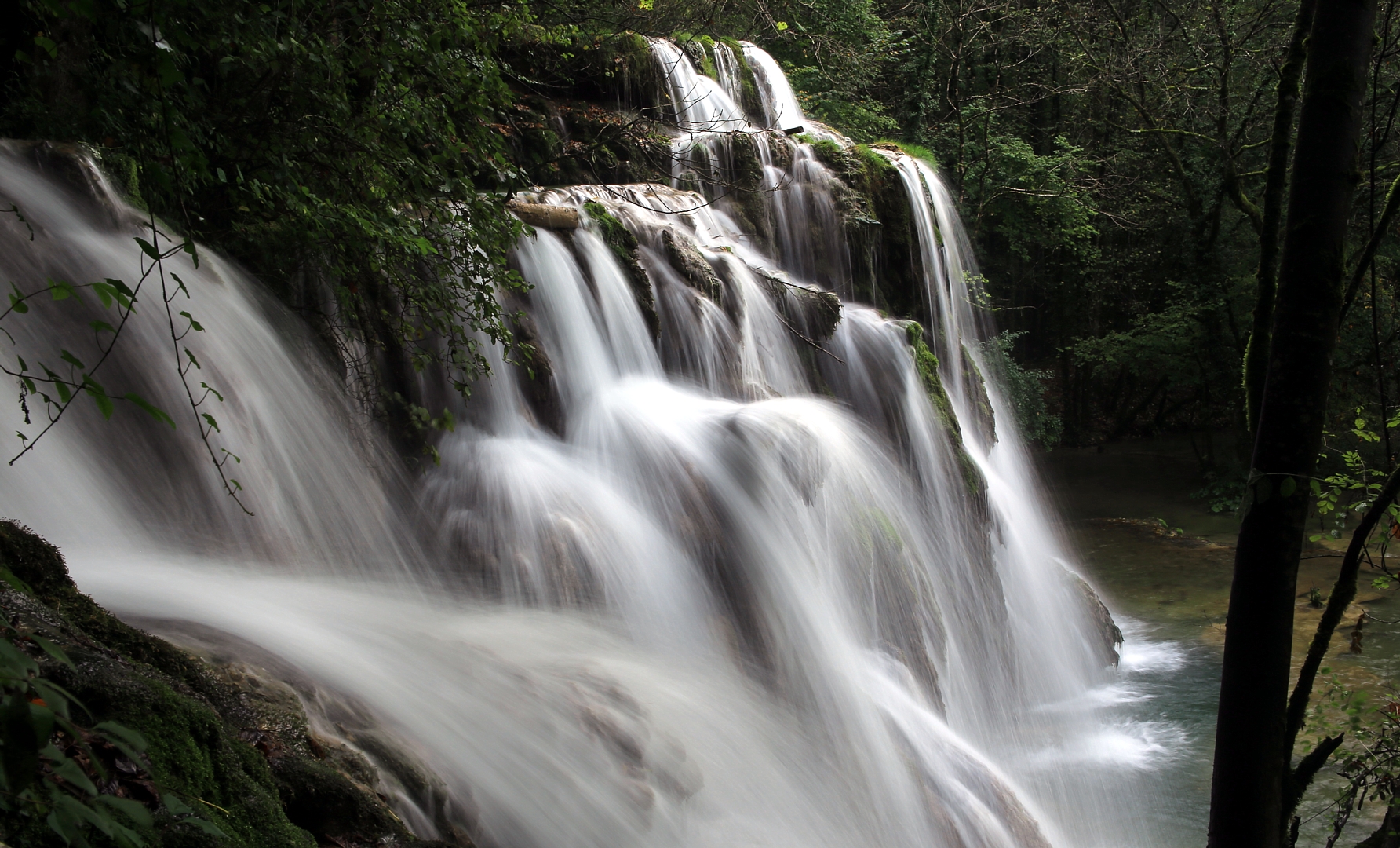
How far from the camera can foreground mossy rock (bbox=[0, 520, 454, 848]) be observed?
1.87 metres

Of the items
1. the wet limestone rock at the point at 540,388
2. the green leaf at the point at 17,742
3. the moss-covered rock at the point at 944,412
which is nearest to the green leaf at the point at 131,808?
the green leaf at the point at 17,742

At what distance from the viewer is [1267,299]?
291 centimetres

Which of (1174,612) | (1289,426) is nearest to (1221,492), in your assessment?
(1174,612)

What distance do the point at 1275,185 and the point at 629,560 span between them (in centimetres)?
360

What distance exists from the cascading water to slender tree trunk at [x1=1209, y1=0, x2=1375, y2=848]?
211 centimetres

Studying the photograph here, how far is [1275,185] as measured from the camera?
2.92 m

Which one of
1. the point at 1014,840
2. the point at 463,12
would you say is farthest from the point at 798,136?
the point at 1014,840

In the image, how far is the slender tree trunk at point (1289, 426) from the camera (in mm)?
2283

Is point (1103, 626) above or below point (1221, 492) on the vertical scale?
below

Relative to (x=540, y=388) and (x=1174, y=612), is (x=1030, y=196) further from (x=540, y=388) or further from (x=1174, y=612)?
(x=540, y=388)

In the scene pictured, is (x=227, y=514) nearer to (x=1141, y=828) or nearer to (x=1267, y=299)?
(x=1267, y=299)

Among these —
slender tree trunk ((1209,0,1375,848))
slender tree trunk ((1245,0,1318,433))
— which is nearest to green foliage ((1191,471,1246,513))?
slender tree trunk ((1245,0,1318,433))

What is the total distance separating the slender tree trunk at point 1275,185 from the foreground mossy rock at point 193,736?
304cm

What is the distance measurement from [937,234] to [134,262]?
31.2ft
